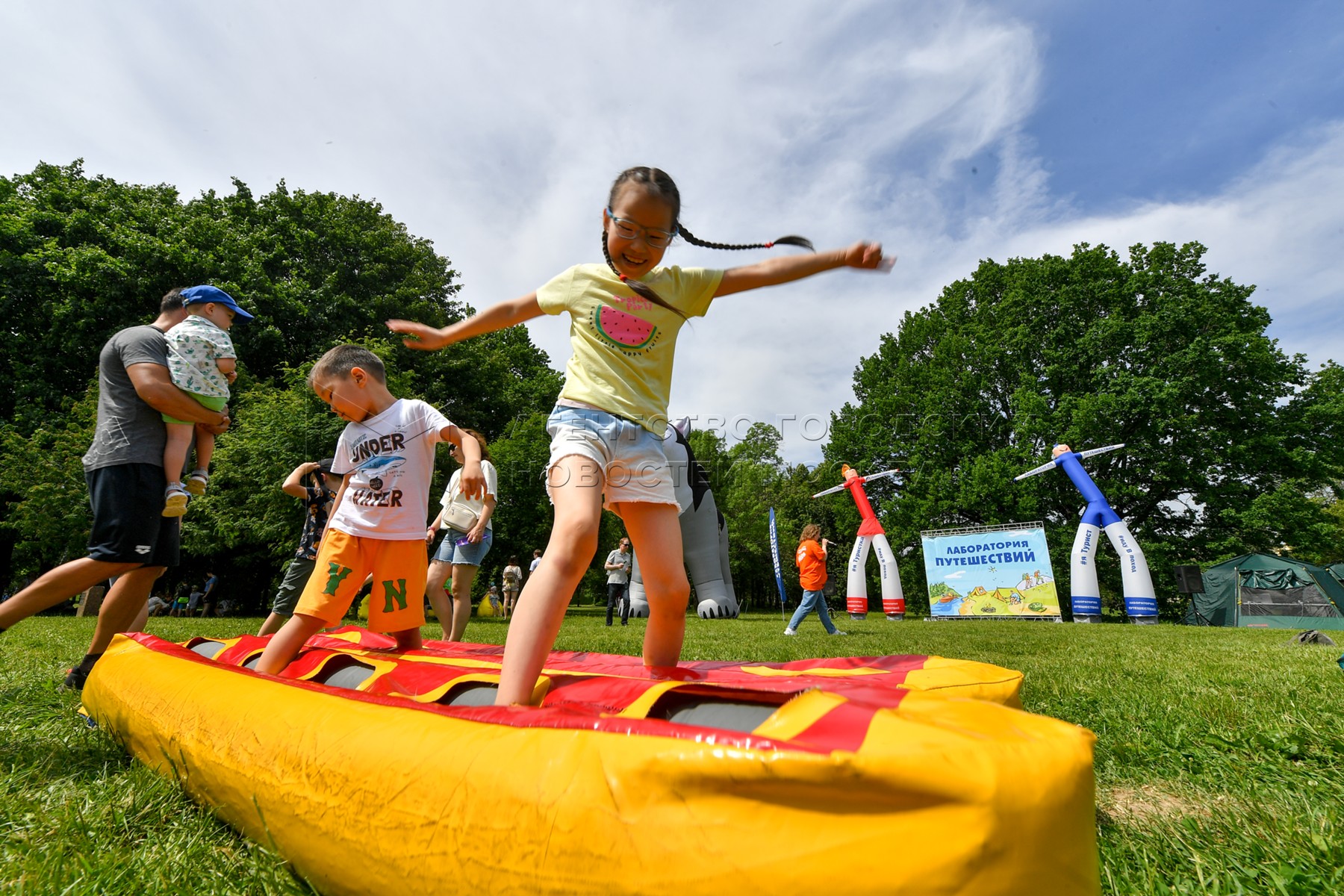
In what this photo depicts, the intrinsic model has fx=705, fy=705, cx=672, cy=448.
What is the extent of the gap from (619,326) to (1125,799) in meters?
2.04

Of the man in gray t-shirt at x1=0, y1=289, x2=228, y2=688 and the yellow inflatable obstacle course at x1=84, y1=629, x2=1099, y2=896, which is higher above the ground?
the man in gray t-shirt at x1=0, y1=289, x2=228, y2=688

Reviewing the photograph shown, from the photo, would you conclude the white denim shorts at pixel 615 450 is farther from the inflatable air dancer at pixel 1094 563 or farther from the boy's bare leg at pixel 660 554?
the inflatable air dancer at pixel 1094 563

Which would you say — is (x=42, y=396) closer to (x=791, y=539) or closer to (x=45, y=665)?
(x=45, y=665)

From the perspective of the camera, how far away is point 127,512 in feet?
9.79

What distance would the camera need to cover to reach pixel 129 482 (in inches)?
119

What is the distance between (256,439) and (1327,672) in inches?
742

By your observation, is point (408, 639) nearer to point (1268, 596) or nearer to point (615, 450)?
point (615, 450)

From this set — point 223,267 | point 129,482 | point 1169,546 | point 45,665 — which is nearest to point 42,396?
point 223,267

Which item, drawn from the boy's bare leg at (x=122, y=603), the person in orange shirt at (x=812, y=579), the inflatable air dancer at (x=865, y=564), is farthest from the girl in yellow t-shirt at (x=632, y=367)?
the inflatable air dancer at (x=865, y=564)

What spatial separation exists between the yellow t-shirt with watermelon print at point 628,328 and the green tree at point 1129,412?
79.1 ft

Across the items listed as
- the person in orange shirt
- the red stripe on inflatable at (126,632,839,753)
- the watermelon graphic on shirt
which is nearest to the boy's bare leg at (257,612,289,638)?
the red stripe on inflatable at (126,632,839,753)

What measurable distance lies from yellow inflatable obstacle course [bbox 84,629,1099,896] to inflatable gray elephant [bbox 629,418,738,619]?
3707 millimetres

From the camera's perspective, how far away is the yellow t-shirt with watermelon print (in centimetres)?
240

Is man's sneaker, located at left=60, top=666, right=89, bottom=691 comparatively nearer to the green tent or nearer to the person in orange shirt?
the person in orange shirt
